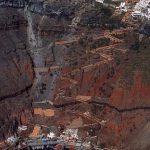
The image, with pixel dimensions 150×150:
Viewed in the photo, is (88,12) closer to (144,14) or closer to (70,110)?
(144,14)

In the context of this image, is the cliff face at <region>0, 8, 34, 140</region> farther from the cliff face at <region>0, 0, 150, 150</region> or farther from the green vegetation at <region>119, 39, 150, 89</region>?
the green vegetation at <region>119, 39, 150, 89</region>

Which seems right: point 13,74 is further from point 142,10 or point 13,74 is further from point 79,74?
point 142,10

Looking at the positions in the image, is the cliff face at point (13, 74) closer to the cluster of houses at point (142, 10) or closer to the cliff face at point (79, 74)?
the cliff face at point (79, 74)

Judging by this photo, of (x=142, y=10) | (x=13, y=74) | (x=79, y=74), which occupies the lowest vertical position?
(x=13, y=74)

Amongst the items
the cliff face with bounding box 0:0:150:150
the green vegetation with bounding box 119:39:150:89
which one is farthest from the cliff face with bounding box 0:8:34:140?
the green vegetation with bounding box 119:39:150:89

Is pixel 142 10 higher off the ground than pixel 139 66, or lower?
higher

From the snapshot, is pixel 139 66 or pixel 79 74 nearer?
pixel 139 66

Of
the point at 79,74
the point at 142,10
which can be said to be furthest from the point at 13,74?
the point at 142,10

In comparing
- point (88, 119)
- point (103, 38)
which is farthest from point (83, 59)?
point (88, 119)

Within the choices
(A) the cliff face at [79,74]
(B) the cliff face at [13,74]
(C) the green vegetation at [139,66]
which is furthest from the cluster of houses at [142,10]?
(B) the cliff face at [13,74]

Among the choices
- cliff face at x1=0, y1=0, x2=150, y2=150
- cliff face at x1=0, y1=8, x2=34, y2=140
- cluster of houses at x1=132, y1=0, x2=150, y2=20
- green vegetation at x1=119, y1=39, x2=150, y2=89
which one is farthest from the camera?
cluster of houses at x1=132, y1=0, x2=150, y2=20

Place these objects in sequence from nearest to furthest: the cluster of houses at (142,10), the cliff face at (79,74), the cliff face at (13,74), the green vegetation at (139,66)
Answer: the cliff face at (79,74)
the cliff face at (13,74)
the green vegetation at (139,66)
the cluster of houses at (142,10)
